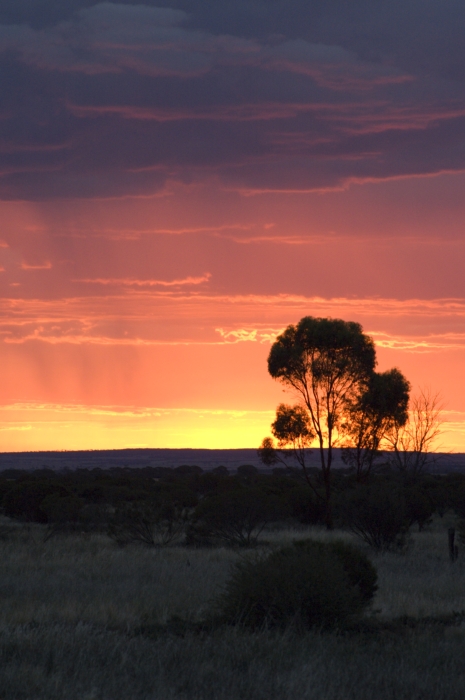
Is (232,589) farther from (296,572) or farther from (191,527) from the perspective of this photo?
(191,527)

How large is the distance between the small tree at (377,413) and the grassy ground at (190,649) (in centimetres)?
1946

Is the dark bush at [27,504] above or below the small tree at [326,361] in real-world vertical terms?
below

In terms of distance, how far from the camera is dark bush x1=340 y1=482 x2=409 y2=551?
24.2m

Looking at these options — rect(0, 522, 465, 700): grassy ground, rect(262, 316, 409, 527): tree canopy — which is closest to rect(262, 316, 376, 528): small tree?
rect(262, 316, 409, 527): tree canopy

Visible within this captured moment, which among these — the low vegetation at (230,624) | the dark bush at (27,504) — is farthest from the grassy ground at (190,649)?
the dark bush at (27,504)

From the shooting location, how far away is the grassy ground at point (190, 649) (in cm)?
796

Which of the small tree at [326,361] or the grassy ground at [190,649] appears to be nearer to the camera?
the grassy ground at [190,649]

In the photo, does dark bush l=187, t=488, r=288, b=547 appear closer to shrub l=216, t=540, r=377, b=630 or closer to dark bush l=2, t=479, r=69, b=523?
dark bush l=2, t=479, r=69, b=523

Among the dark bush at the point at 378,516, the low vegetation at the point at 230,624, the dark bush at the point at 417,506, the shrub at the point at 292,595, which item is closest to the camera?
the low vegetation at the point at 230,624

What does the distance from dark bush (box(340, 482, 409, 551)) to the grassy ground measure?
26.5ft

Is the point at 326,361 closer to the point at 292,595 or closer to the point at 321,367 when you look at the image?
the point at 321,367

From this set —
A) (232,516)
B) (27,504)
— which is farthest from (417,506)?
(27,504)

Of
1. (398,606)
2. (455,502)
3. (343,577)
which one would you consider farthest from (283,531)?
(343,577)

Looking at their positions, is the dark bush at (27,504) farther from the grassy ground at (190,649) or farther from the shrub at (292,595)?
the shrub at (292,595)
